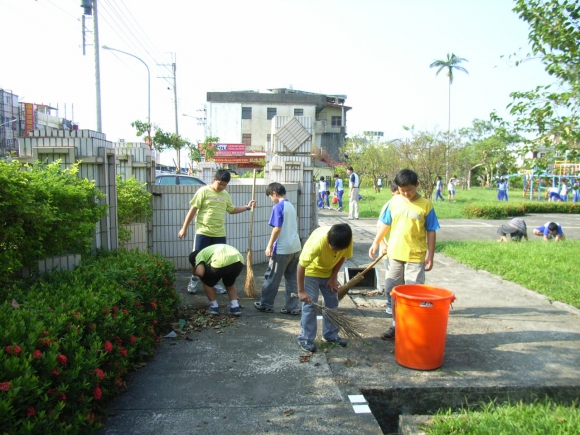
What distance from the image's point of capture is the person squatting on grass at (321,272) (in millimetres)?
4246

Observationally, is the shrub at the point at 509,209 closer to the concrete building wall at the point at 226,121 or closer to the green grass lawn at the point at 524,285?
the green grass lawn at the point at 524,285

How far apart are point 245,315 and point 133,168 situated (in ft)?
11.2

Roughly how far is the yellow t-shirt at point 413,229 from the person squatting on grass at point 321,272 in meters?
0.67

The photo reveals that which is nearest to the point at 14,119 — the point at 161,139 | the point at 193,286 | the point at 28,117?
the point at 28,117

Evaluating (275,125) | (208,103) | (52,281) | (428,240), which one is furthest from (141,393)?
(208,103)

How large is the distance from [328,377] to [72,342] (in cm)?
207

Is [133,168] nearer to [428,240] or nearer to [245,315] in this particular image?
[245,315]

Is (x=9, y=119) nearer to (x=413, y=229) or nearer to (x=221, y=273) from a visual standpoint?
(x=221, y=273)

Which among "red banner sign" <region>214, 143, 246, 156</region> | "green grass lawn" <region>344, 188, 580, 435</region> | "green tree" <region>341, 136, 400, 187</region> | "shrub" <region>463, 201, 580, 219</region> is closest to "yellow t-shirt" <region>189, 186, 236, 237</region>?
"green grass lawn" <region>344, 188, 580, 435</region>

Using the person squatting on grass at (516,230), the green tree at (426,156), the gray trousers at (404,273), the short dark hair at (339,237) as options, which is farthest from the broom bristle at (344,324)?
the green tree at (426,156)

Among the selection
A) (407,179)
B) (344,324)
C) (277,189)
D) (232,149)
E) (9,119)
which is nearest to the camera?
(344,324)

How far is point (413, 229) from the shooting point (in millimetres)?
4922

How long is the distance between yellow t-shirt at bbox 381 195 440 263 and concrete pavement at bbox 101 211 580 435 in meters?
0.93

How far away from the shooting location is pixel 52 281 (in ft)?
13.3
